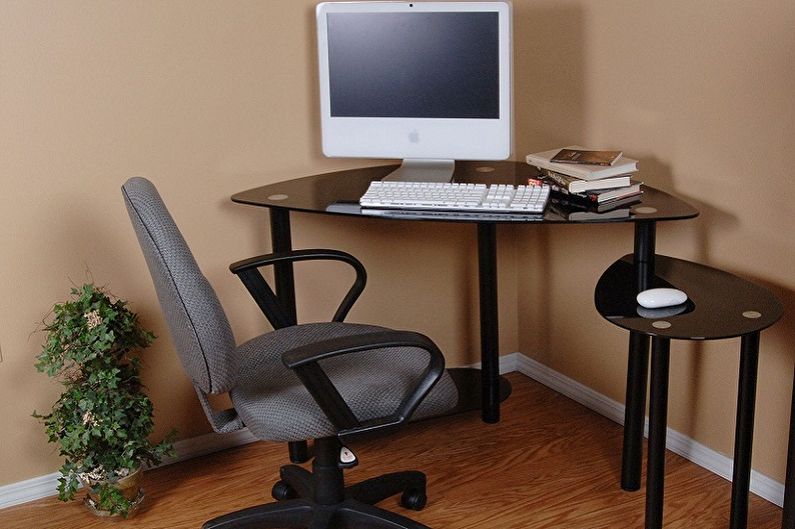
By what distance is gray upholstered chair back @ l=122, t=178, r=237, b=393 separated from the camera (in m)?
1.96

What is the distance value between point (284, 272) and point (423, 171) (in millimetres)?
475

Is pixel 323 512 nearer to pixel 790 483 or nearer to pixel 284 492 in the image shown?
pixel 284 492

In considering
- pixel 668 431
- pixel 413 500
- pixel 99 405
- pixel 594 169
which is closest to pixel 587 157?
pixel 594 169

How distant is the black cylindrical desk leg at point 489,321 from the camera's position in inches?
116

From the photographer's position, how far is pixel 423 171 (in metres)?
2.76

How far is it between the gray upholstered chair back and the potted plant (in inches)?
23.3

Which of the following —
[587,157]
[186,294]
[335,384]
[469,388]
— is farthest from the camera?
[469,388]

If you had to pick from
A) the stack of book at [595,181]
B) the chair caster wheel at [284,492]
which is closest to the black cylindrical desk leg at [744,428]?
the stack of book at [595,181]

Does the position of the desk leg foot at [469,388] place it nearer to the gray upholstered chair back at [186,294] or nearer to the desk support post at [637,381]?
the desk support post at [637,381]

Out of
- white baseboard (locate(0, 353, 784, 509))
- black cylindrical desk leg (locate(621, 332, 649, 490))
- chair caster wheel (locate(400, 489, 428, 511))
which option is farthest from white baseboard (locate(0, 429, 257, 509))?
black cylindrical desk leg (locate(621, 332, 649, 490))

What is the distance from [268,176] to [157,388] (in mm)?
696

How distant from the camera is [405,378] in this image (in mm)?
2207

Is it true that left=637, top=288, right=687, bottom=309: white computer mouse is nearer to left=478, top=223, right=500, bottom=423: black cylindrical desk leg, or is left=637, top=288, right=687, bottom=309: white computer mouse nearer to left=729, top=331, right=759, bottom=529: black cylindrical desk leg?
left=729, top=331, right=759, bottom=529: black cylindrical desk leg

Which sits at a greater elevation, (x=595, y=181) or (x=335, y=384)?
(x=595, y=181)
